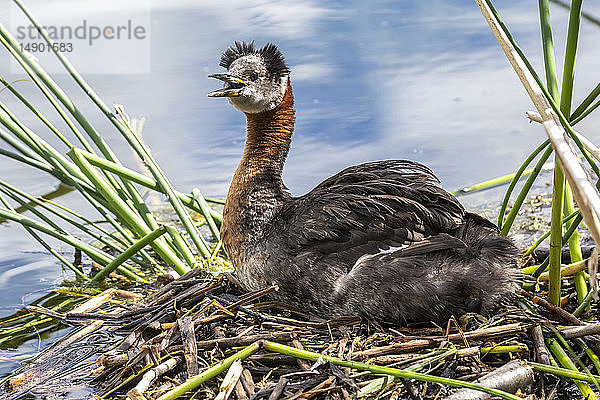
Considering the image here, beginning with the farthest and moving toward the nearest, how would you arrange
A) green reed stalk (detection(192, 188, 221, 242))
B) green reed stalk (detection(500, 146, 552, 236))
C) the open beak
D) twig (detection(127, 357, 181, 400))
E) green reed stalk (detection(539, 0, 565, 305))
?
1. green reed stalk (detection(192, 188, 221, 242))
2. the open beak
3. green reed stalk (detection(500, 146, 552, 236))
4. green reed stalk (detection(539, 0, 565, 305))
5. twig (detection(127, 357, 181, 400))

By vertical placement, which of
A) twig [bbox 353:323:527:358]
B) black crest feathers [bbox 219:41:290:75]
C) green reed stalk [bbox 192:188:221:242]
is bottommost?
twig [bbox 353:323:527:358]

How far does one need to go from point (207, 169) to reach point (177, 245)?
1499 mm

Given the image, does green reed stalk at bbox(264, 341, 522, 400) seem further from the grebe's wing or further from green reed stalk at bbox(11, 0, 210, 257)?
green reed stalk at bbox(11, 0, 210, 257)

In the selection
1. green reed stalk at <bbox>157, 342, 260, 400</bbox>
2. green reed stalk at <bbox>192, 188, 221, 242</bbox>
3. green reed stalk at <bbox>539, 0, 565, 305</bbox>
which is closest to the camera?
green reed stalk at <bbox>157, 342, 260, 400</bbox>

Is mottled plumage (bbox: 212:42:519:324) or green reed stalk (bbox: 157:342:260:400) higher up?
mottled plumage (bbox: 212:42:519:324)

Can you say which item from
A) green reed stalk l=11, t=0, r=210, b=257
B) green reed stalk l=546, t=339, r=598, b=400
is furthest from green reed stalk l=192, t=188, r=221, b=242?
green reed stalk l=546, t=339, r=598, b=400

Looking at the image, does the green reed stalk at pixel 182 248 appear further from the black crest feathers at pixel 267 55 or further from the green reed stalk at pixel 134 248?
the black crest feathers at pixel 267 55

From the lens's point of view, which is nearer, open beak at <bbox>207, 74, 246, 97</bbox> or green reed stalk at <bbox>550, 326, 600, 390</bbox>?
green reed stalk at <bbox>550, 326, 600, 390</bbox>

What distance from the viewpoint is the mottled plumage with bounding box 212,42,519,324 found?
3.14 m

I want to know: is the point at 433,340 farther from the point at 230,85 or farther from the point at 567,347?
the point at 230,85

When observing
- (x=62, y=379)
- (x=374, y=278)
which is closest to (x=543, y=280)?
(x=374, y=278)

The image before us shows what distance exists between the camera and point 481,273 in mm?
3137

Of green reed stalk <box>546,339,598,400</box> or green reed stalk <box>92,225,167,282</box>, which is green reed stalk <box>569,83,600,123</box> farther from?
green reed stalk <box>92,225,167,282</box>

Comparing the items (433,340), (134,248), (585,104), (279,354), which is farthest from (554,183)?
(134,248)
